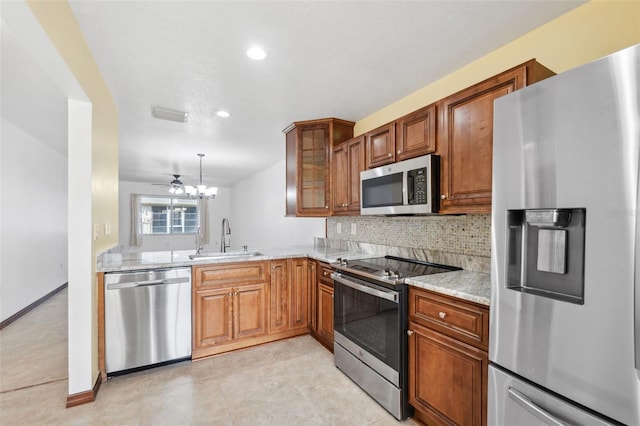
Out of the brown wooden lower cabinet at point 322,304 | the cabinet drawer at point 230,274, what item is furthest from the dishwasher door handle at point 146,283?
the brown wooden lower cabinet at point 322,304

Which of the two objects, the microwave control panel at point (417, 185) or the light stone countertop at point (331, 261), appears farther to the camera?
the microwave control panel at point (417, 185)

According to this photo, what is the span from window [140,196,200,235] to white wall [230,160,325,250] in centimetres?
174

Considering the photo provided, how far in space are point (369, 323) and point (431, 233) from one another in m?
0.93

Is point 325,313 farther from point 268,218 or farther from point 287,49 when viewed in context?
point 268,218

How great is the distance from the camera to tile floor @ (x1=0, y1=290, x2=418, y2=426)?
189 centimetres

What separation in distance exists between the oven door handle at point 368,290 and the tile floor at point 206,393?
77 centimetres

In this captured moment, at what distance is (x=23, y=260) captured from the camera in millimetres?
3869

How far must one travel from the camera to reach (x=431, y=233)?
2.46m

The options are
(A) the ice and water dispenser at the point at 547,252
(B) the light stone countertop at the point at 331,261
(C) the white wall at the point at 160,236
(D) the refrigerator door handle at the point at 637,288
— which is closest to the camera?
(D) the refrigerator door handle at the point at 637,288

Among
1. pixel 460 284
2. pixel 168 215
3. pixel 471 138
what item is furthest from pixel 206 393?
pixel 168 215

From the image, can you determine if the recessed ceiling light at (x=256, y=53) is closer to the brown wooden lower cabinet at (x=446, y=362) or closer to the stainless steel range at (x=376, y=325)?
the stainless steel range at (x=376, y=325)

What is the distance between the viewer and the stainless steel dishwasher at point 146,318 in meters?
2.32

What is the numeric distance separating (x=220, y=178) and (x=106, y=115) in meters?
5.62

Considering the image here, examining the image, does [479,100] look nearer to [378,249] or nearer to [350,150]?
[350,150]
